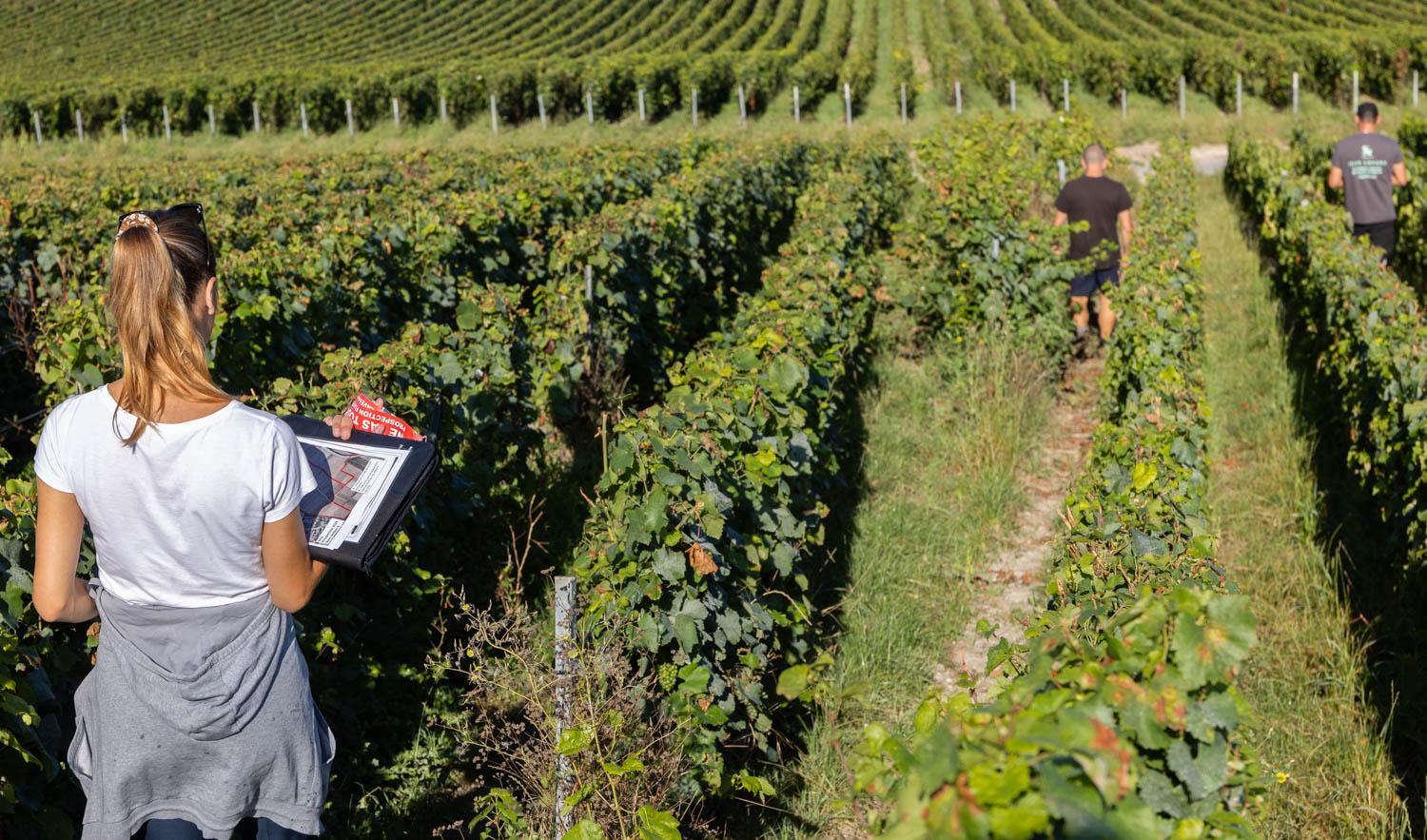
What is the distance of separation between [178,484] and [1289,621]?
4.90 metres

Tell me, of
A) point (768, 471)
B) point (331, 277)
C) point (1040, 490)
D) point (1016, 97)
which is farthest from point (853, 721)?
point (1016, 97)

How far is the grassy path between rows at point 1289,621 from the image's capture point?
3889 mm

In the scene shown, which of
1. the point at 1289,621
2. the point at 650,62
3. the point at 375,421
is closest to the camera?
the point at 375,421

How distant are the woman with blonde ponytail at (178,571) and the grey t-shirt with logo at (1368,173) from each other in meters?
9.98

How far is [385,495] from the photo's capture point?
8.11ft

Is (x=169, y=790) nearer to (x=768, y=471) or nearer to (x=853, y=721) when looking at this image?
(x=768, y=471)

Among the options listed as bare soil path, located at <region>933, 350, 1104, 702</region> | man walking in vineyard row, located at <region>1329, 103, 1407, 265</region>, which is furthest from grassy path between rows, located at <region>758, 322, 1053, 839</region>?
man walking in vineyard row, located at <region>1329, 103, 1407, 265</region>

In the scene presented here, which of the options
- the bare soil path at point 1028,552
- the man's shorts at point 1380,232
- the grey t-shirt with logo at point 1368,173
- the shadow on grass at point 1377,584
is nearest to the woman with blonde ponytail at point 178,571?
the bare soil path at point 1028,552

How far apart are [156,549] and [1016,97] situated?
36629mm

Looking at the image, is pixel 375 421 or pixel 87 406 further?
pixel 375 421

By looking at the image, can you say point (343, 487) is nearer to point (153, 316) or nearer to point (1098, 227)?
point (153, 316)

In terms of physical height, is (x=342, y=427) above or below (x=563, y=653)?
above

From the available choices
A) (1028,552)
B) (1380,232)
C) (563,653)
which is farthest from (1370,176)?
(563,653)

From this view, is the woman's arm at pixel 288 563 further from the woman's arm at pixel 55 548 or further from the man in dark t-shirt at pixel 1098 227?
the man in dark t-shirt at pixel 1098 227
